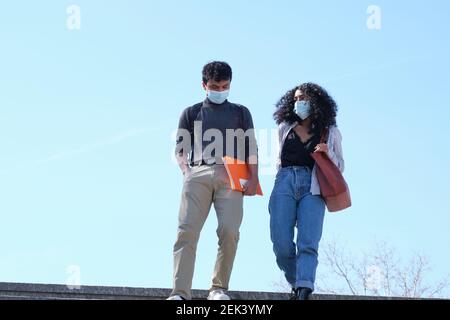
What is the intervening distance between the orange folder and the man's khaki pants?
0.05 m

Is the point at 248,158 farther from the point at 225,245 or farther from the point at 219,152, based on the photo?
the point at 225,245

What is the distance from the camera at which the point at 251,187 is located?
7562mm

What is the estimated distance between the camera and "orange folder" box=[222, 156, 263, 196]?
7.45 metres

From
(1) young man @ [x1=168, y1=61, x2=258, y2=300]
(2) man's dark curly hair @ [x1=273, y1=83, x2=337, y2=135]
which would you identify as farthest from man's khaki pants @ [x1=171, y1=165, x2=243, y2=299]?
(2) man's dark curly hair @ [x1=273, y1=83, x2=337, y2=135]

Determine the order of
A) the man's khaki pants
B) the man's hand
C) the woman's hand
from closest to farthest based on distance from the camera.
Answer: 1. the man's khaki pants
2. the man's hand
3. the woman's hand

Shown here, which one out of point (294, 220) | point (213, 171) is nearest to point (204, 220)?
point (213, 171)

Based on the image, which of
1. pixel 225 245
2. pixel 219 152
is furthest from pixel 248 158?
pixel 225 245

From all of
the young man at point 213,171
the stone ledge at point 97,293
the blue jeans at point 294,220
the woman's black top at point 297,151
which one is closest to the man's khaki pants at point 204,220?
the young man at point 213,171

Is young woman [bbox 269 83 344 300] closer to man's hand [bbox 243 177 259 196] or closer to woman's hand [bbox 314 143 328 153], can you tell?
woman's hand [bbox 314 143 328 153]

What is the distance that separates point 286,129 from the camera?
8.20 metres

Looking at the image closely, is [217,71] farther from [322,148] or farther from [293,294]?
[293,294]

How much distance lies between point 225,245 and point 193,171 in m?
0.67

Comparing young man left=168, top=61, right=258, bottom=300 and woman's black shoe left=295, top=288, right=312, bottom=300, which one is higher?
young man left=168, top=61, right=258, bottom=300

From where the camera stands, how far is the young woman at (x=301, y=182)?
7664mm
